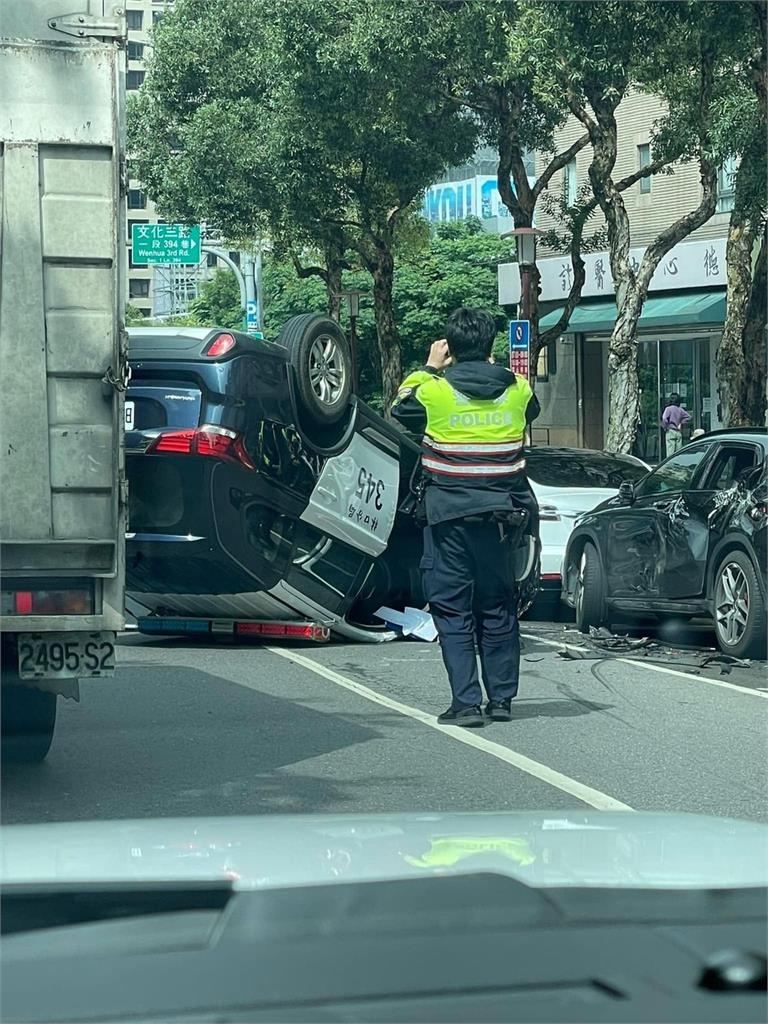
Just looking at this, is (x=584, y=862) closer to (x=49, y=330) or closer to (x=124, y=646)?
(x=49, y=330)

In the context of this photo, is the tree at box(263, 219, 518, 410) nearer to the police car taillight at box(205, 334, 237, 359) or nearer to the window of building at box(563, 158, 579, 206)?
the window of building at box(563, 158, 579, 206)

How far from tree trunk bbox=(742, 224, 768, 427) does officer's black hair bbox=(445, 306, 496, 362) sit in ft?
38.8

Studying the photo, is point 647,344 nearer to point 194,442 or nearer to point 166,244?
point 166,244

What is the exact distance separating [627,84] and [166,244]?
21740 mm

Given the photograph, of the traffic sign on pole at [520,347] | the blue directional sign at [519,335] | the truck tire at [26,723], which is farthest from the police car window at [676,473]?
the traffic sign on pole at [520,347]

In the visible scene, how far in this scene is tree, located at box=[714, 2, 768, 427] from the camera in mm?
Result: 16500

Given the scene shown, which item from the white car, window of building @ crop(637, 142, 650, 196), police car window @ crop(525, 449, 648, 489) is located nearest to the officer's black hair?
the white car

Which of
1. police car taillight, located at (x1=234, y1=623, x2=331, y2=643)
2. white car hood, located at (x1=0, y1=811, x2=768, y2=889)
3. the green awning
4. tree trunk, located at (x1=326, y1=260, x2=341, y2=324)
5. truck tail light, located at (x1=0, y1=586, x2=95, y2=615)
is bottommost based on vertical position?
police car taillight, located at (x1=234, y1=623, x2=331, y2=643)

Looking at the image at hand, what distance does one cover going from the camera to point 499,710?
27.8 feet

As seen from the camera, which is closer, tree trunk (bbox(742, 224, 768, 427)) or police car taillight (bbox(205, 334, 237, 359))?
police car taillight (bbox(205, 334, 237, 359))

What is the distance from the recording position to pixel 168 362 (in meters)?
10.8

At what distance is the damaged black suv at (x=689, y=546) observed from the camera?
11.1 meters

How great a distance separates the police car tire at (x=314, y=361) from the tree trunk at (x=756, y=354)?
30.5 ft

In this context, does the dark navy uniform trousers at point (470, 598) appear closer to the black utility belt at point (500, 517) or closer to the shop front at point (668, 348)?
the black utility belt at point (500, 517)
